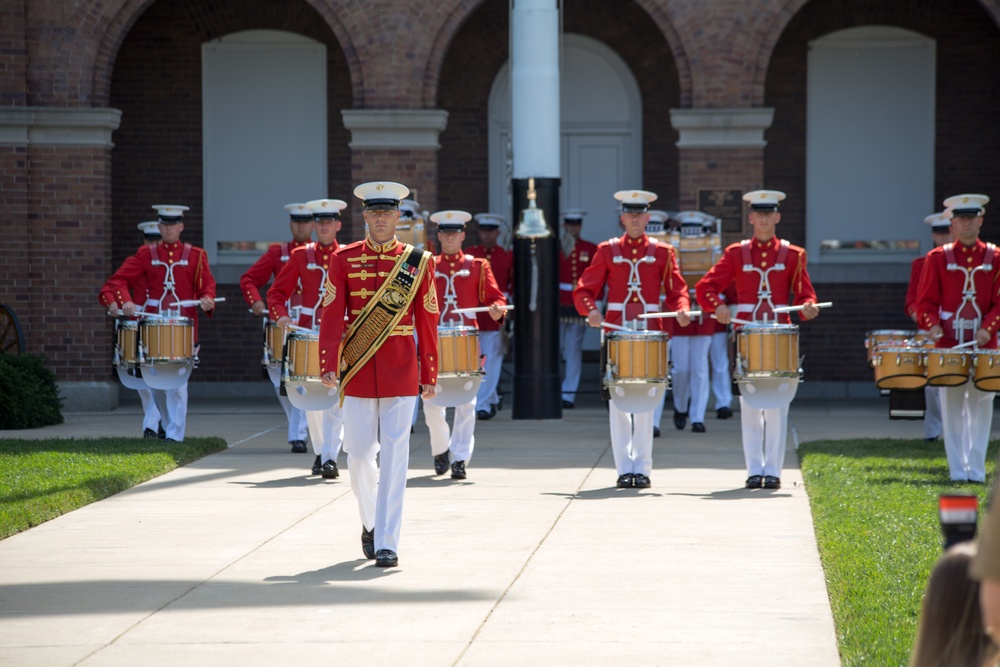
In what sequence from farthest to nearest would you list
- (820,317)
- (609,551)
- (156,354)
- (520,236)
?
(820,317)
(520,236)
(156,354)
(609,551)

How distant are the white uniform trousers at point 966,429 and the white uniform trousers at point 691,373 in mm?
4014

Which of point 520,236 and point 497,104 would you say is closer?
point 520,236

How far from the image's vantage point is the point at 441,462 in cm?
1128

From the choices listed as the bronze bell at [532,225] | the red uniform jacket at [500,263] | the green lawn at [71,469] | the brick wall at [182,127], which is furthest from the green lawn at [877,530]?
the brick wall at [182,127]

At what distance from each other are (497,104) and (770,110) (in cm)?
387

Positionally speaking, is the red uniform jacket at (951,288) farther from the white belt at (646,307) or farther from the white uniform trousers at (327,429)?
the white uniform trousers at (327,429)

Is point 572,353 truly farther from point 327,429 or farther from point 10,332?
point 327,429

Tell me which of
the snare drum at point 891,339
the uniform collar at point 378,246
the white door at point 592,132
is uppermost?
the white door at point 592,132

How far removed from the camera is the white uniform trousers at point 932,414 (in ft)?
42.9

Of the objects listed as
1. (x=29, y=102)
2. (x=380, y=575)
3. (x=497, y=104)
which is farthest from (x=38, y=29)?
(x=380, y=575)

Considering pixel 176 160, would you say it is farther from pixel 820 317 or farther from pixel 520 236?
pixel 820 317

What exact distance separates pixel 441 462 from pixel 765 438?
236cm

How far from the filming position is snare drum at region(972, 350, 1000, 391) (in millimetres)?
10281

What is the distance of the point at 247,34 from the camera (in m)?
18.5
